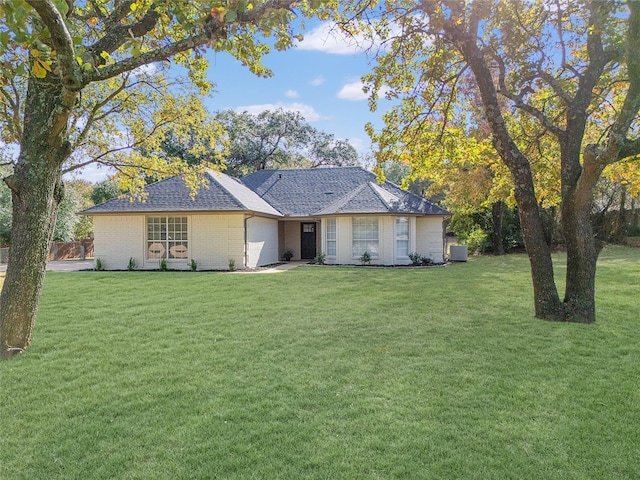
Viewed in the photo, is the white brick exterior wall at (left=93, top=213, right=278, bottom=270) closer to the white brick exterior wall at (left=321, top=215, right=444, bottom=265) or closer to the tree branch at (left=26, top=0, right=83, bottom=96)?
the white brick exterior wall at (left=321, top=215, right=444, bottom=265)

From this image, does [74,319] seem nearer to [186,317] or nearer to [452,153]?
[186,317]

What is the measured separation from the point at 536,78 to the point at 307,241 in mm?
14673

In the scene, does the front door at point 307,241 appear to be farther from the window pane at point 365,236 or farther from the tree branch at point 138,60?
the tree branch at point 138,60

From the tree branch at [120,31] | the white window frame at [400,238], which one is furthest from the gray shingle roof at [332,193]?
the tree branch at [120,31]

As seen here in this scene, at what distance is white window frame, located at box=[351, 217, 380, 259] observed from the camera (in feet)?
58.9

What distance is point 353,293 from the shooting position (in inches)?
405

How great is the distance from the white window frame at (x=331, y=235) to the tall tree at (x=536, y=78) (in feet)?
30.4

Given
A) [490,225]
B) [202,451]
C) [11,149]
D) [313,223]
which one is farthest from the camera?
[490,225]

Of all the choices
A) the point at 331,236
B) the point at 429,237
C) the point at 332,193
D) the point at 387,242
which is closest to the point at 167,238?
the point at 331,236

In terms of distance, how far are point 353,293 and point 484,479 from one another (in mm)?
7573

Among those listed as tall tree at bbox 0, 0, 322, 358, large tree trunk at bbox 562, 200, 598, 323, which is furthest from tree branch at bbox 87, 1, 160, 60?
large tree trunk at bbox 562, 200, 598, 323

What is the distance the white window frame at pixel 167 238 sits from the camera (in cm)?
1730

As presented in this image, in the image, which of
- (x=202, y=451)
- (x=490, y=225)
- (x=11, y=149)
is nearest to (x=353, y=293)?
(x=202, y=451)

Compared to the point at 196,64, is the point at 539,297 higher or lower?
lower
